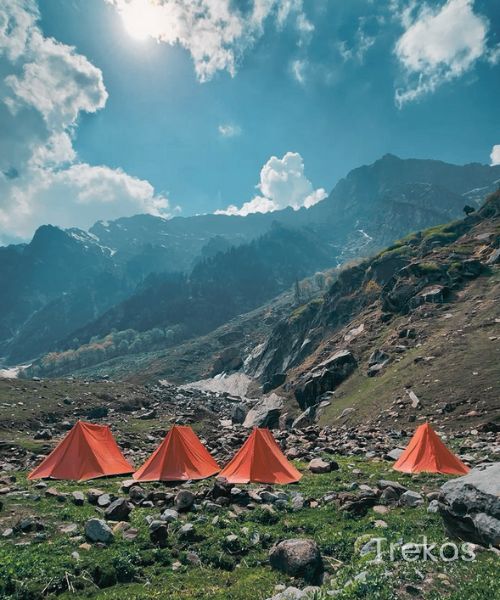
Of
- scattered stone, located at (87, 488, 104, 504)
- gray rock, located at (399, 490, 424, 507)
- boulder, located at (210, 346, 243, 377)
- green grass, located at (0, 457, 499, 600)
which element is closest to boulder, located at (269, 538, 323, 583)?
green grass, located at (0, 457, 499, 600)

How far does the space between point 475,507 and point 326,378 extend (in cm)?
4556

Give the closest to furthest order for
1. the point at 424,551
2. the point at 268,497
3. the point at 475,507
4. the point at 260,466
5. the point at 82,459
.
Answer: the point at 424,551
the point at 475,507
the point at 268,497
the point at 260,466
the point at 82,459

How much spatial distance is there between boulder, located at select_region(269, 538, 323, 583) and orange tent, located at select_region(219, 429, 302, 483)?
9.25 m

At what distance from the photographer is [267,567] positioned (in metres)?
10.1

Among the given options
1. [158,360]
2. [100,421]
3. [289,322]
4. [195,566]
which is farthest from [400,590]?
[158,360]

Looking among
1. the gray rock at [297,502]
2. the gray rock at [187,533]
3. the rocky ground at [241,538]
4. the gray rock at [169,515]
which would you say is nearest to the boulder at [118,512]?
the rocky ground at [241,538]

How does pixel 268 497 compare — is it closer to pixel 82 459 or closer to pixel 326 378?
pixel 82 459

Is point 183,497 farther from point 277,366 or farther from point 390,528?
point 277,366

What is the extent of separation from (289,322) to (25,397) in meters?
102

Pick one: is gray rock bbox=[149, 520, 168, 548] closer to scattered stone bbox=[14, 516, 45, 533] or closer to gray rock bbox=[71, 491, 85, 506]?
scattered stone bbox=[14, 516, 45, 533]

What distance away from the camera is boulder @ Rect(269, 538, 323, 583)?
376 inches

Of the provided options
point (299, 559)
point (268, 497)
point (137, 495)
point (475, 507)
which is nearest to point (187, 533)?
point (299, 559)

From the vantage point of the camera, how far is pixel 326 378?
54.8m

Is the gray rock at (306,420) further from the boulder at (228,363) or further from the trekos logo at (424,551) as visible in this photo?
the boulder at (228,363)
